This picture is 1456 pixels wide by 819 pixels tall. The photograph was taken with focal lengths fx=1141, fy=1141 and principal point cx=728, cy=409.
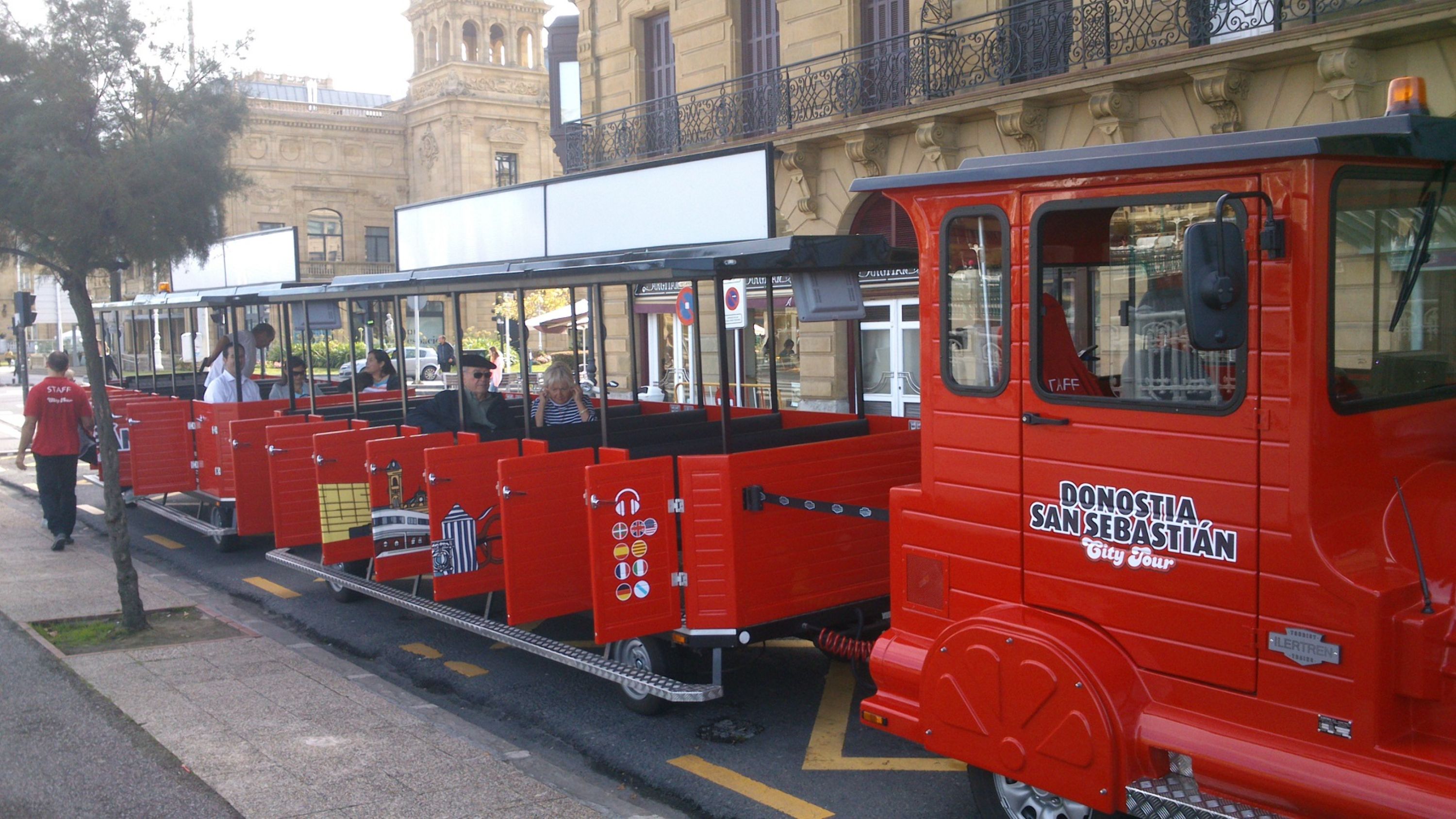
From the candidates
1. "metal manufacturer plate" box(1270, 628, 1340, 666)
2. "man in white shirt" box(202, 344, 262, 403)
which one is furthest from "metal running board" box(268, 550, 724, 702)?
"man in white shirt" box(202, 344, 262, 403)

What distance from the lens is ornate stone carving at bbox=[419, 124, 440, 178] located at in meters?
61.8

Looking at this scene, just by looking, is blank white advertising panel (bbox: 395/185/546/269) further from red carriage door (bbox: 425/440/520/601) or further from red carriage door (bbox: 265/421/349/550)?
red carriage door (bbox: 425/440/520/601)

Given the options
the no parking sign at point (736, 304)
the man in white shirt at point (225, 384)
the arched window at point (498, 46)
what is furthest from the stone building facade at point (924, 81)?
the arched window at point (498, 46)

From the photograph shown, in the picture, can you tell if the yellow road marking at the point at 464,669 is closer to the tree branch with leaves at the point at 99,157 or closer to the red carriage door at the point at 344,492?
the red carriage door at the point at 344,492

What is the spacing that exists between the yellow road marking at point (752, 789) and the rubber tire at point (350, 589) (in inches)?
174

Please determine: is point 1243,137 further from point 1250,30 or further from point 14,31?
point 1250,30

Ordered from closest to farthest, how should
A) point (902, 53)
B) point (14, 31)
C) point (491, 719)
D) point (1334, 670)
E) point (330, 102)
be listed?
point (1334, 670) → point (491, 719) → point (14, 31) → point (902, 53) → point (330, 102)

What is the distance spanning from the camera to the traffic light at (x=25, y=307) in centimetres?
1993

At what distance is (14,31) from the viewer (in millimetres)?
8773

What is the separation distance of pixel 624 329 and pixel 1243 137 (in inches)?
786

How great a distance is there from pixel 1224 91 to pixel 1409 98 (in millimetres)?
10193

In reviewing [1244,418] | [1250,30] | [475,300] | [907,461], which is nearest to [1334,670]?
[1244,418]

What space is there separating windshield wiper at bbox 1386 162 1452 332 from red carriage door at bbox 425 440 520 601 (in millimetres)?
4970

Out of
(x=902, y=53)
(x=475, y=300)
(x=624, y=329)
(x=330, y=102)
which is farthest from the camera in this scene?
(x=330, y=102)
